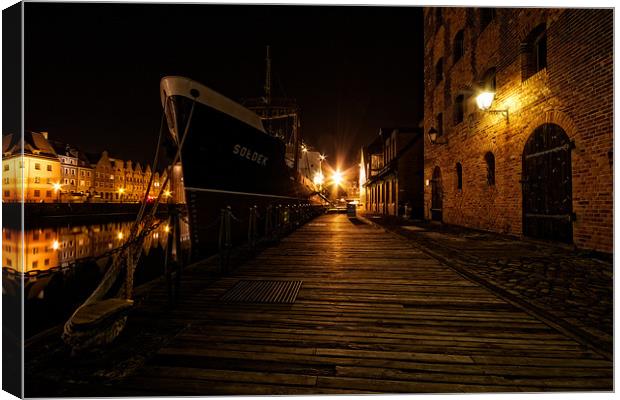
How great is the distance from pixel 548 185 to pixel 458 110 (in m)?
Answer: 5.89

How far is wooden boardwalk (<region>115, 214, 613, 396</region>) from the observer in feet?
6.63

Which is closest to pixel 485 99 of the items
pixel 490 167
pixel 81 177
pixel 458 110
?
pixel 490 167

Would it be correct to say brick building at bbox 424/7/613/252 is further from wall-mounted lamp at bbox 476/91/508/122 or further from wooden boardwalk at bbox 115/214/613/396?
wooden boardwalk at bbox 115/214/613/396

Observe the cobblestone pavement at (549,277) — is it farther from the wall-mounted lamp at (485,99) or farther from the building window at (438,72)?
the building window at (438,72)

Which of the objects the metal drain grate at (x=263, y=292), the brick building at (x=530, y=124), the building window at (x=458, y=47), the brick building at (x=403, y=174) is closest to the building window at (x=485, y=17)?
the brick building at (x=530, y=124)

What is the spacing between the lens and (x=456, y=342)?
99.7 inches

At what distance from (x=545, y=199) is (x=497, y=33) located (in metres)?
5.34

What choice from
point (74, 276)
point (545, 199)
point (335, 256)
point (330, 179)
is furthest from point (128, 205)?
point (545, 199)

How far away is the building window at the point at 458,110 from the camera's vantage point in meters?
11.8

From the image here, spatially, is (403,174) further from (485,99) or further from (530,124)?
(530,124)

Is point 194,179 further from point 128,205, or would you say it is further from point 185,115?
point 128,205

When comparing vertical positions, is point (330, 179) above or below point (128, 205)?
above

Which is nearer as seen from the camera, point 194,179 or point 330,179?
point 194,179

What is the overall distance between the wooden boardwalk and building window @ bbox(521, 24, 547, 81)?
267 inches
